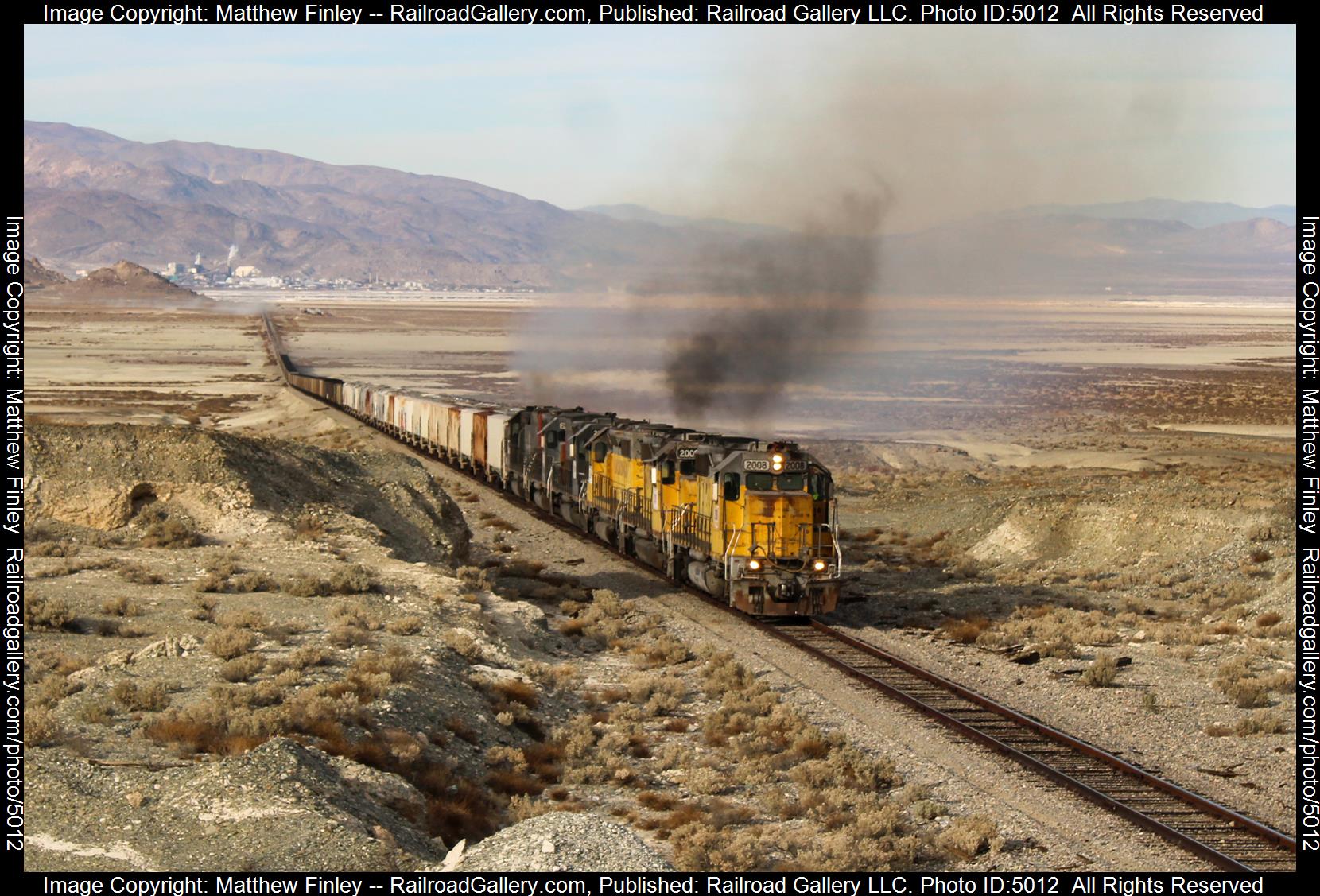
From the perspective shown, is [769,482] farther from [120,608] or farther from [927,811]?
[120,608]

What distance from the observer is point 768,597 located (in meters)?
29.8

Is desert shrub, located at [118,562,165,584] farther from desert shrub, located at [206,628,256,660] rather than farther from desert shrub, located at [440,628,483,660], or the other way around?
desert shrub, located at [440,628,483,660]

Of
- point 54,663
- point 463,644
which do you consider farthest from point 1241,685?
point 54,663

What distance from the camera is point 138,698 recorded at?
1919 centimetres

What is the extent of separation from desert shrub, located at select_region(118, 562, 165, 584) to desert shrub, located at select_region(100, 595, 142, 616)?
238 centimetres

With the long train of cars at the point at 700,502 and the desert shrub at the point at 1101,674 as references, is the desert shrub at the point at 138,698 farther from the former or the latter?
the desert shrub at the point at 1101,674

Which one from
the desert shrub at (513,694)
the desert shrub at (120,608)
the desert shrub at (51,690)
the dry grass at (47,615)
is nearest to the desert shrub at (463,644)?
the desert shrub at (513,694)

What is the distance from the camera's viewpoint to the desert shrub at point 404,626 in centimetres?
2562

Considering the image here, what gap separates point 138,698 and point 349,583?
9.82m

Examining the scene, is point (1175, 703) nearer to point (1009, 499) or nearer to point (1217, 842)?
point (1217, 842)

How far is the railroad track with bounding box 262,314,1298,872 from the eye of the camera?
658 inches

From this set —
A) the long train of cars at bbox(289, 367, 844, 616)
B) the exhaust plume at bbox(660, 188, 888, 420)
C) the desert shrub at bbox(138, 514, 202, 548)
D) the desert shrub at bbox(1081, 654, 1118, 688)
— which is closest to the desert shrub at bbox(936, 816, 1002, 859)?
the desert shrub at bbox(1081, 654, 1118, 688)
